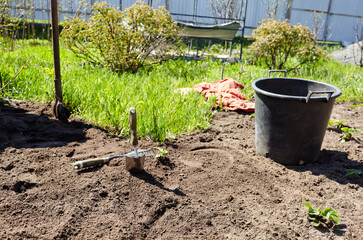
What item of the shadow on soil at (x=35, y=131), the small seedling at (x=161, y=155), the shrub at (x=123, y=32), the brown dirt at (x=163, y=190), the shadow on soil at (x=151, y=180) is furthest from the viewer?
the shrub at (x=123, y=32)

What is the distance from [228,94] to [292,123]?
1.91 metres

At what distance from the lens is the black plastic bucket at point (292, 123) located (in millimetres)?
2557

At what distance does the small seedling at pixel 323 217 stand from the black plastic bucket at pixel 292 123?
0.74m

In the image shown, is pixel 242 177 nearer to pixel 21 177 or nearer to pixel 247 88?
pixel 21 177

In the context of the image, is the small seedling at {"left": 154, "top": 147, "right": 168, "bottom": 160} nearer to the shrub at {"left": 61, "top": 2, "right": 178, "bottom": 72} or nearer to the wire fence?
the shrub at {"left": 61, "top": 2, "right": 178, "bottom": 72}

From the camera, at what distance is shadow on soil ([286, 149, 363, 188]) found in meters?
2.56

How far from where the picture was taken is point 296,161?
109 inches

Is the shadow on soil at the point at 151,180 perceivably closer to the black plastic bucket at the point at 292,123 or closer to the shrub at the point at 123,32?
the black plastic bucket at the point at 292,123

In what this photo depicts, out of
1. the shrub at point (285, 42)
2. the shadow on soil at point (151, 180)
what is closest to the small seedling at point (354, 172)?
the shadow on soil at point (151, 180)

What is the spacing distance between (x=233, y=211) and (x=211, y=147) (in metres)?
0.98

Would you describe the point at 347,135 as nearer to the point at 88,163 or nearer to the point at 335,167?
the point at 335,167

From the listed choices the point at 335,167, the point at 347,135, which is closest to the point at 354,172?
the point at 335,167

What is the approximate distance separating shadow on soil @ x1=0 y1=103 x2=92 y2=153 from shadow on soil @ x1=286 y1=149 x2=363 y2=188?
1.90 metres

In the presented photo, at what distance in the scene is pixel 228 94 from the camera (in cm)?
448
